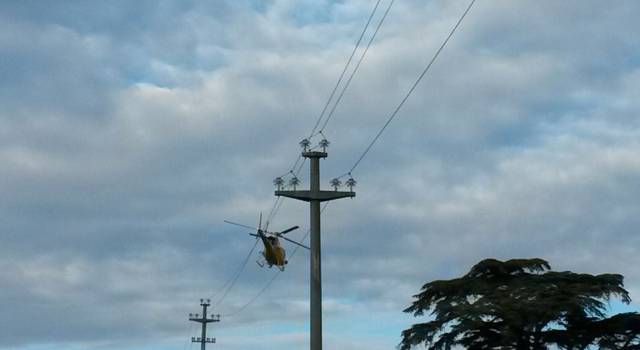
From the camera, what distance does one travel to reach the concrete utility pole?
42938mm

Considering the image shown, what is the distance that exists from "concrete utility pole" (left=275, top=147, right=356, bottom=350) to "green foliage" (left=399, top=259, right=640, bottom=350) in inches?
170

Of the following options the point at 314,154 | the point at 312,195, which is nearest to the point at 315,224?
the point at 312,195

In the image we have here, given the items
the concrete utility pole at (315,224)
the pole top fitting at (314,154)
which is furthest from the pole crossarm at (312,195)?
the pole top fitting at (314,154)

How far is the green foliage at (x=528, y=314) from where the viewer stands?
141 ft

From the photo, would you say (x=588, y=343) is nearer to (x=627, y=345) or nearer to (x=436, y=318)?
(x=627, y=345)

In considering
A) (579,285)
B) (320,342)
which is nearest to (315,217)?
(320,342)

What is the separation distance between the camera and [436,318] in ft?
148

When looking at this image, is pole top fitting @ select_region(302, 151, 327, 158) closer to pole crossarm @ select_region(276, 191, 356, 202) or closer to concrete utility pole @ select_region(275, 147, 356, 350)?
concrete utility pole @ select_region(275, 147, 356, 350)

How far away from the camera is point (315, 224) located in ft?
144

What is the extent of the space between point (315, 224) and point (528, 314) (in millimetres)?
9064

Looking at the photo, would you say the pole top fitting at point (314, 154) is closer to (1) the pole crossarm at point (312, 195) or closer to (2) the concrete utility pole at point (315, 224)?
(2) the concrete utility pole at point (315, 224)

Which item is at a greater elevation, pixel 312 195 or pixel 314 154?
pixel 314 154

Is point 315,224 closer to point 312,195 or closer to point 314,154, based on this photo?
point 312,195

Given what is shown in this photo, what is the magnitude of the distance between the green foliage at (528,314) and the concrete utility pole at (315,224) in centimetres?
431
